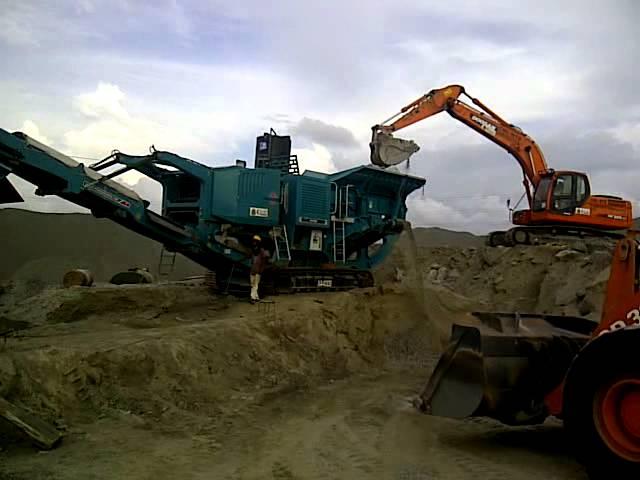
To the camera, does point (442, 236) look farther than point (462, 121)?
Yes

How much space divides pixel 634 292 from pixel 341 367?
6.47 meters

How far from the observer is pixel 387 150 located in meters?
17.1

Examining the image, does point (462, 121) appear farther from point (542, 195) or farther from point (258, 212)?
point (258, 212)

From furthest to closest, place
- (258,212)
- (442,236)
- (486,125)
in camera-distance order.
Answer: (442,236)
(486,125)
(258,212)

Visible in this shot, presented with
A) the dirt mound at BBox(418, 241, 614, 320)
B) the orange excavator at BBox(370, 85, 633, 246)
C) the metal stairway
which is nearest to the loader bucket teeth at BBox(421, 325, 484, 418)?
the metal stairway

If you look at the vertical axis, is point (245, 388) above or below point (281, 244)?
below

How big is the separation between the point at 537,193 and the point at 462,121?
3.23m

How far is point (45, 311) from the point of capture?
12078 millimetres

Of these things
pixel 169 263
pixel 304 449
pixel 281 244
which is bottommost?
pixel 304 449

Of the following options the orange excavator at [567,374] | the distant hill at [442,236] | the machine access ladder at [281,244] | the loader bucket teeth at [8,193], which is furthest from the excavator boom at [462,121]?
the distant hill at [442,236]

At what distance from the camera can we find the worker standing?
43.7 ft

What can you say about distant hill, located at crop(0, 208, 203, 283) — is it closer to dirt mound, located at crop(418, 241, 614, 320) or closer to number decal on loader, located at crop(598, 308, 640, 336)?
dirt mound, located at crop(418, 241, 614, 320)

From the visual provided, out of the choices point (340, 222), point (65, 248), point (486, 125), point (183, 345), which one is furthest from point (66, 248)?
point (183, 345)

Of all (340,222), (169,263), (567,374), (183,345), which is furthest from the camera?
(340,222)
